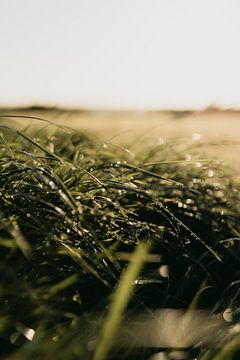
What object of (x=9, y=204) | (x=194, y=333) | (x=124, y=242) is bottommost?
(x=194, y=333)

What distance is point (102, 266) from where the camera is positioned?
50.4 inches

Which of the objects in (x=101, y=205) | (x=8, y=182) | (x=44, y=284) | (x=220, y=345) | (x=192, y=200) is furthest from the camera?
(x=192, y=200)

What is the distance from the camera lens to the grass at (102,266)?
115cm

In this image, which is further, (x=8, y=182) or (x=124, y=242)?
(x=124, y=242)

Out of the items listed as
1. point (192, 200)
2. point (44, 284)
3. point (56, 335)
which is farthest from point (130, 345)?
point (192, 200)

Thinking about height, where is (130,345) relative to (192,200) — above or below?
below

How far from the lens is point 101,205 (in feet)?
5.61

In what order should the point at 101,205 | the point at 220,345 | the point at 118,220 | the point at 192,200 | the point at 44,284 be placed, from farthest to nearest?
the point at 192,200 → the point at 101,205 → the point at 118,220 → the point at 44,284 → the point at 220,345

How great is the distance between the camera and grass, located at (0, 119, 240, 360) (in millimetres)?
1148

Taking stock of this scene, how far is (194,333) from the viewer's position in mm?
1259

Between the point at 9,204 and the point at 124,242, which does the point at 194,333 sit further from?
the point at 9,204

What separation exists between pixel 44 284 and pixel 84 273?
0.10 m

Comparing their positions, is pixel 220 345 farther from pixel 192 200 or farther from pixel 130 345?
pixel 192 200

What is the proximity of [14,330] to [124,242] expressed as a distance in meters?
0.47
